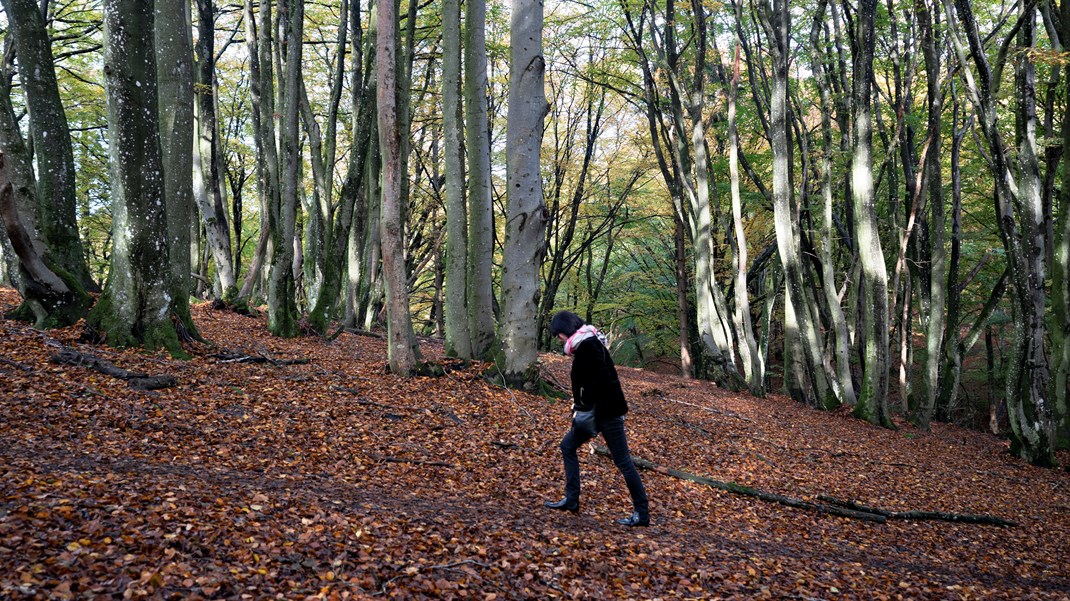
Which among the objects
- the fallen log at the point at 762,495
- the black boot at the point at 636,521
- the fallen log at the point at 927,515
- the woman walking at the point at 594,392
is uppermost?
the woman walking at the point at 594,392

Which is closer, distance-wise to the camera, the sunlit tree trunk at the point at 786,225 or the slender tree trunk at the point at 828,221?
the sunlit tree trunk at the point at 786,225

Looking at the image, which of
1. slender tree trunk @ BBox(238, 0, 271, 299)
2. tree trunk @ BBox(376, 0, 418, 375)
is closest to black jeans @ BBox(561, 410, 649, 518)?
tree trunk @ BBox(376, 0, 418, 375)

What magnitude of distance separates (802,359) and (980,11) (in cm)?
846

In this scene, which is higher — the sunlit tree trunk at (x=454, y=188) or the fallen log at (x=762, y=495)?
the sunlit tree trunk at (x=454, y=188)

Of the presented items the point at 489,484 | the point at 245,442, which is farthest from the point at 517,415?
the point at 245,442

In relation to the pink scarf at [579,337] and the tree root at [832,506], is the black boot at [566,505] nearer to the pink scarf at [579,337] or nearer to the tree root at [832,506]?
the pink scarf at [579,337]

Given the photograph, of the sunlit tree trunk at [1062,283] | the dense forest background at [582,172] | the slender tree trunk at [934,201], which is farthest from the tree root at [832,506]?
the slender tree trunk at [934,201]

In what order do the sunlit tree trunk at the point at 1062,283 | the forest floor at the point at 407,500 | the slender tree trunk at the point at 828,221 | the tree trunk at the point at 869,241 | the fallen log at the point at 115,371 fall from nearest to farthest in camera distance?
the forest floor at the point at 407,500 → the fallen log at the point at 115,371 → the sunlit tree trunk at the point at 1062,283 → the tree trunk at the point at 869,241 → the slender tree trunk at the point at 828,221

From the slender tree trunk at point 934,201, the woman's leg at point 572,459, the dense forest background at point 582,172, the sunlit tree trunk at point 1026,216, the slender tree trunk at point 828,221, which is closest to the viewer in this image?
the woman's leg at point 572,459

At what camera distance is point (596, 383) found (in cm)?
504

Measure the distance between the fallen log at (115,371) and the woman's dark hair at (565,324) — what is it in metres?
4.00

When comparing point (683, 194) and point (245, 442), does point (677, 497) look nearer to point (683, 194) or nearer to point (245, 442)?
point (245, 442)

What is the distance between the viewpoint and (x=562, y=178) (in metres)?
20.0

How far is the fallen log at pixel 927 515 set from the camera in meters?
6.80
